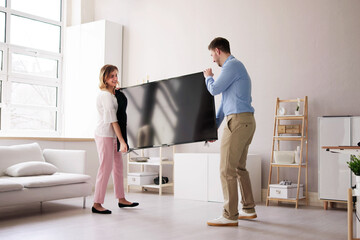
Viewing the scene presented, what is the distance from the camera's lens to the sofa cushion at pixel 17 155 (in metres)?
4.29

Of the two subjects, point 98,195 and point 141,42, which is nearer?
point 98,195

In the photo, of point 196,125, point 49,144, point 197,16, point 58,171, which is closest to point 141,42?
point 197,16

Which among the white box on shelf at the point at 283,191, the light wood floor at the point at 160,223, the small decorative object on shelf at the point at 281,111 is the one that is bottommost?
the light wood floor at the point at 160,223

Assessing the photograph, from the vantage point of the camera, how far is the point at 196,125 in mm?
3805

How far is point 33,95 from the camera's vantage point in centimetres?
624

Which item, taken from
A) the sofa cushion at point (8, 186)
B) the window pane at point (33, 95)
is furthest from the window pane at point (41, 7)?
the sofa cushion at point (8, 186)

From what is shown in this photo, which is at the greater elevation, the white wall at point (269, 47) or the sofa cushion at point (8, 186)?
the white wall at point (269, 47)

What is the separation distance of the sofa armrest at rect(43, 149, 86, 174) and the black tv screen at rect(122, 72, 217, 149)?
24.7 inches

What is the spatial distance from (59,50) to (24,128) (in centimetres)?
137

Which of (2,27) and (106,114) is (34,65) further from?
(106,114)

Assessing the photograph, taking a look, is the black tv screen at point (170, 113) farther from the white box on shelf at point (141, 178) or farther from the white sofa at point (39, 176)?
the white box on shelf at point (141, 178)

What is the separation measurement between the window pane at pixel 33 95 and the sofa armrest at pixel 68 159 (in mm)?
1614

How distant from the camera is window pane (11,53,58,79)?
6057mm

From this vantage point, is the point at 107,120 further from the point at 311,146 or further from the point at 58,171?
the point at 311,146
